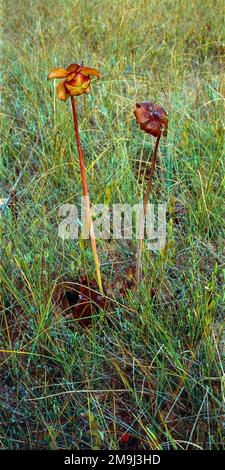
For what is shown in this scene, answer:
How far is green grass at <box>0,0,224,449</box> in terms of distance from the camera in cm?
159

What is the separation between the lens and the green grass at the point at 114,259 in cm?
159

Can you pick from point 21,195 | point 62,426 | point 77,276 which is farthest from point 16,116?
point 62,426

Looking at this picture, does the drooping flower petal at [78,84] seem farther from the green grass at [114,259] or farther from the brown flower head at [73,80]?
the green grass at [114,259]

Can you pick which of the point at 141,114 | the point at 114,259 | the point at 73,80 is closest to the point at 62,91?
the point at 73,80

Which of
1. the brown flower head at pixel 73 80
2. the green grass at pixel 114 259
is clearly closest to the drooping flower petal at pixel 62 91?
the brown flower head at pixel 73 80

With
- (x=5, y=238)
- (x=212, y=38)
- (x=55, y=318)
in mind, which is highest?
(x=212, y=38)

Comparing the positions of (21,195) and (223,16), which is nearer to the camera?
(21,195)

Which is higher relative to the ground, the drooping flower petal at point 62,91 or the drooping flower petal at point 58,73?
the drooping flower petal at point 58,73

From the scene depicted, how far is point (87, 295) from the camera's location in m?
1.90

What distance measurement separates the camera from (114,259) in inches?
83.4

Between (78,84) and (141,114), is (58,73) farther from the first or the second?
(141,114)

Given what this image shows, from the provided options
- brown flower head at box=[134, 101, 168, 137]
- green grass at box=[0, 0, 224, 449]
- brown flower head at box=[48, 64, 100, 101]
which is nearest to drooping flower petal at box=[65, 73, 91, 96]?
brown flower head at box=[48, 64, 100, 101]

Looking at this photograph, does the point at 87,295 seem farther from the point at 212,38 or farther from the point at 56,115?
the point at 212,38

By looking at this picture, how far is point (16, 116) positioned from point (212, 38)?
138 cm
